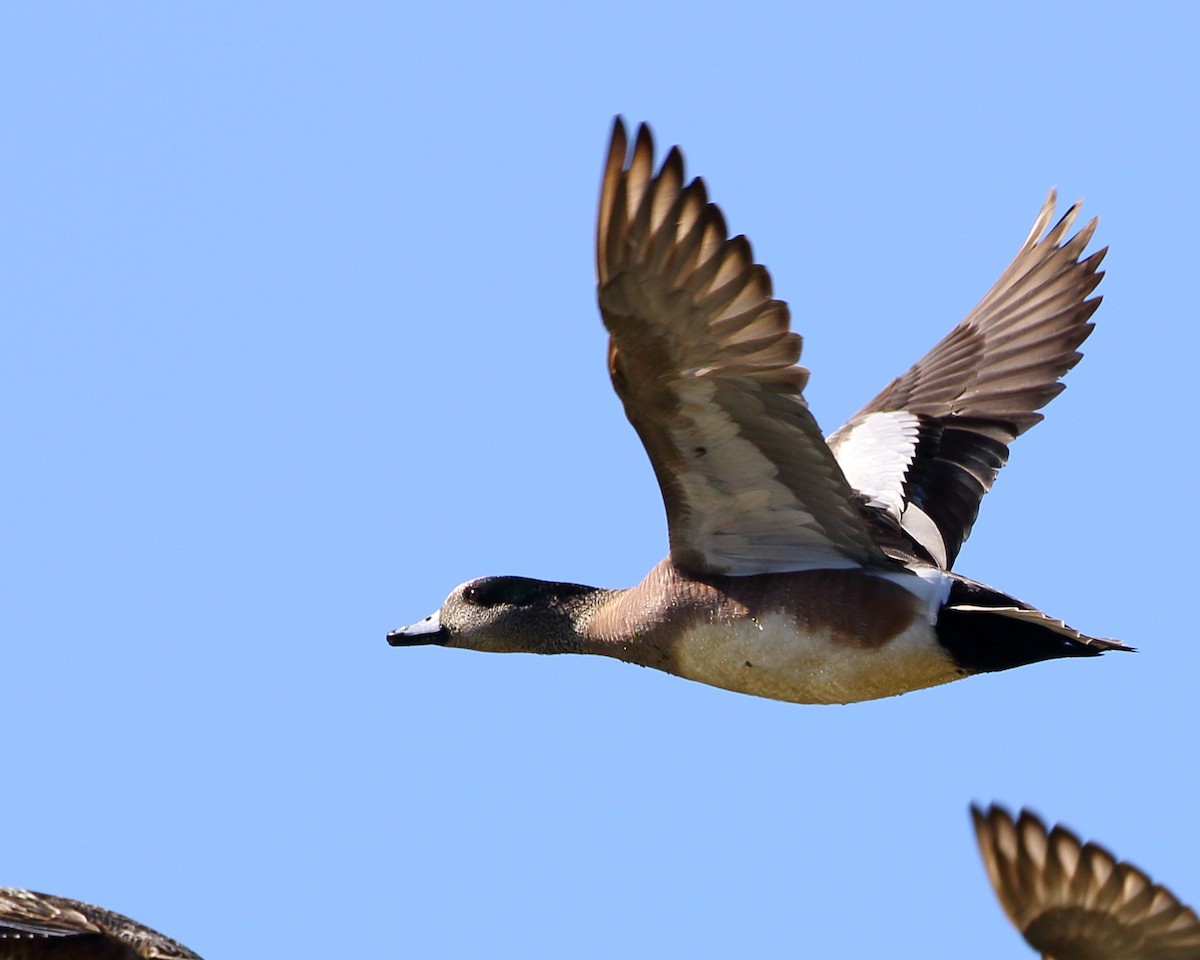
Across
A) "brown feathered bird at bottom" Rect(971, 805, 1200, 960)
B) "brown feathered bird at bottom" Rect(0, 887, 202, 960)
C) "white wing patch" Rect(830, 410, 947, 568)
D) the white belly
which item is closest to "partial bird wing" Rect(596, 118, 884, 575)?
the white belly

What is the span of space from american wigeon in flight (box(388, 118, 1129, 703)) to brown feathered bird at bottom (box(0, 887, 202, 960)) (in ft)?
9.02

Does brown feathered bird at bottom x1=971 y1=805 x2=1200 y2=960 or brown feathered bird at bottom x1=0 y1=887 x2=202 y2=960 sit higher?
brown feathered bird at bottom x1=971 y1=805 x2=1200 y2=960

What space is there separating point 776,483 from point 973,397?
2770 millimetres

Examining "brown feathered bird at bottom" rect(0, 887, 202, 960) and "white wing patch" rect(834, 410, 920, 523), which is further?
"white wing patch" rect(834, 410, 920, 523)

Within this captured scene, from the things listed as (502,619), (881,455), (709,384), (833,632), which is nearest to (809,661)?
(833,632)

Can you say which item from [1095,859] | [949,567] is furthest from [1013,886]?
[949,567]

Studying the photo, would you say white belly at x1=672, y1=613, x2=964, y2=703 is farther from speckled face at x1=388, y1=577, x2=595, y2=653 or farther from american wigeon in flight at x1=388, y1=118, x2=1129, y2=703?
speckled face at x1=388, y1=577, x2=595, y2=653

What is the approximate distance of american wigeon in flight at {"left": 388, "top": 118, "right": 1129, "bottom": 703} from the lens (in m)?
8.03

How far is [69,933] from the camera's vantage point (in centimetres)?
731

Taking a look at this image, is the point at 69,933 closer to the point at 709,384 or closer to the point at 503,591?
the point at 709,384

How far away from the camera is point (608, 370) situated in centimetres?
835

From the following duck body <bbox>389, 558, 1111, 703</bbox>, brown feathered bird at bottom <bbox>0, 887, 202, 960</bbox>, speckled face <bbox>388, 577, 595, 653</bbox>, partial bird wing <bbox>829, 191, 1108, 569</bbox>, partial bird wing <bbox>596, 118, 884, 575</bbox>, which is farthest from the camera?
partial bird wing <bbox>829, 191, 1108, 569</bbox>

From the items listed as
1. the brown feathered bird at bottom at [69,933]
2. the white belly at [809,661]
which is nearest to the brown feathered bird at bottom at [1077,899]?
the white belly at [809,661]

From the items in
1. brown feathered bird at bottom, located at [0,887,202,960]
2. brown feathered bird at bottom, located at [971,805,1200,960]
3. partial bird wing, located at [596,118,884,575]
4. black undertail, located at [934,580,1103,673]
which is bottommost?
brown feathered bird at bottom, located at [0,887,202,960]
